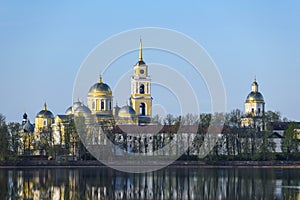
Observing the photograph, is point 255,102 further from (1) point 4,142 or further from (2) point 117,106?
(1) point 4,142

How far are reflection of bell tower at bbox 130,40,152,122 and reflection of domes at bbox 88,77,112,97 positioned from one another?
2948 mm

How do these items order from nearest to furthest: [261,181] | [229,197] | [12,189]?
[229,197] → [12,189] → [261,181]

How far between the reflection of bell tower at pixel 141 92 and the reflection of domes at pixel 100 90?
9.67 feet

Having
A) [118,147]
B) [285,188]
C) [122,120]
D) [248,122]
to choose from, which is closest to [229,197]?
[285,188]

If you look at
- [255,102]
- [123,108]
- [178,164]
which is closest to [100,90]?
[123,108]

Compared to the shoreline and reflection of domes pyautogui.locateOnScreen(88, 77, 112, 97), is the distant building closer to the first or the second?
reflection of domes pyautogui.locateOnScreen(88, 77, 112, 97)

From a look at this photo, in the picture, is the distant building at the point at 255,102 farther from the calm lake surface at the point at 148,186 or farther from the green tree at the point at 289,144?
the calm lake surface at the point at 148,186

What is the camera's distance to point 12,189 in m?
41.8

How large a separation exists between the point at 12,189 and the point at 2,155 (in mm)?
26461

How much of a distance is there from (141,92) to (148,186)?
1861 inches

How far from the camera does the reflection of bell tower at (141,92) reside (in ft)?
295

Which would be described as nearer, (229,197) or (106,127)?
(229,197)

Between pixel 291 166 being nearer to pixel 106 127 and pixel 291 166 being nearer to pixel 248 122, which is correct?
pixel 248 122


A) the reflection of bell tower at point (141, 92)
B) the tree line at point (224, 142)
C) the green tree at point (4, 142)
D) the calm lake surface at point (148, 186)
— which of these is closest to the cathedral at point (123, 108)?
the reflection of bell tower at point (141, 92)
